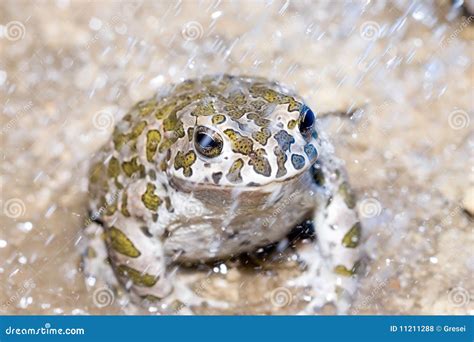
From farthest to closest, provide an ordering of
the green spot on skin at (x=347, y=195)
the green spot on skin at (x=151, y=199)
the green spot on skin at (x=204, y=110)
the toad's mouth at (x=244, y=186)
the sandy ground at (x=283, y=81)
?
the sandy ground at (x=283, y=81), the green spot on skin at (x=347, y=195), the green spot on skin at (x=151, y=199), the green spot on skin at (x=204, y=110), the toad's mouth at (x=244, y=186)

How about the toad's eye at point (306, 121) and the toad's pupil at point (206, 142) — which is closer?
the toad's pupil at point (206, 142)

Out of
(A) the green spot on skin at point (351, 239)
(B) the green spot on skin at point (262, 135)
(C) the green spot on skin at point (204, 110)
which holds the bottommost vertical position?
(A) the green spot on skin at point (351, 239)

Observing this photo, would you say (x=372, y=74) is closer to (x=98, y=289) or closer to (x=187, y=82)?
(x=187, y=82)

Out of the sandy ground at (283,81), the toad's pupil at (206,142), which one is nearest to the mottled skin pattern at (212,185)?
the toad's pupil at (206,142)

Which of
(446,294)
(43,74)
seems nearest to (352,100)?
(446,294)

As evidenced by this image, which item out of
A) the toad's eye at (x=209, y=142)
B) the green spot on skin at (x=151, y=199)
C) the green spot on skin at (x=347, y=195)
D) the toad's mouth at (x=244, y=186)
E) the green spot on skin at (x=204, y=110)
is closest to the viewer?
the toad's mouth at (x=244, y=186)

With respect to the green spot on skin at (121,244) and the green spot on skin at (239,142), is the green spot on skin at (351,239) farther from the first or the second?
the green spot on skin at (121,244)
